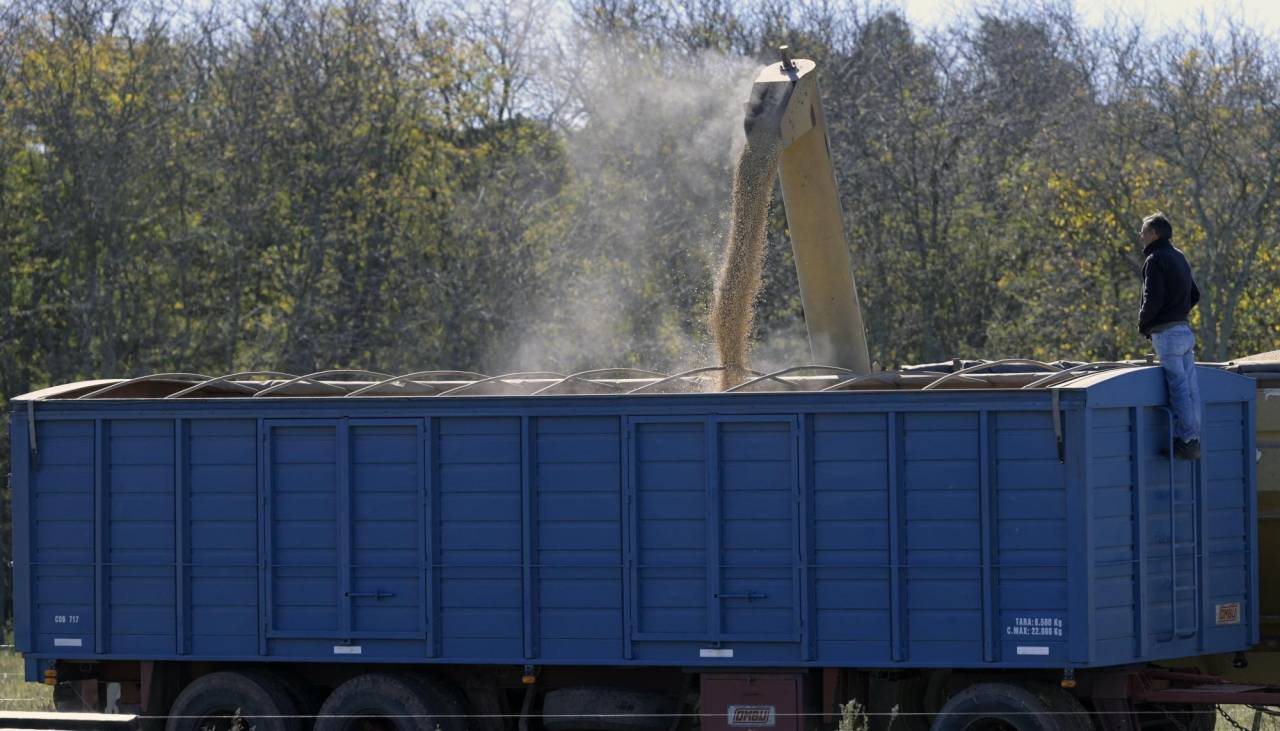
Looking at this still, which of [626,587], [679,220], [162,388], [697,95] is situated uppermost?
[697,95]

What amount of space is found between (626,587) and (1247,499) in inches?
148

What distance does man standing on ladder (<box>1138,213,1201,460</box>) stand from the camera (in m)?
10.2

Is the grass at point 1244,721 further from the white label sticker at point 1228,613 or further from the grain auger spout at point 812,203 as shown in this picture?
the grain auger spout at point 812,203

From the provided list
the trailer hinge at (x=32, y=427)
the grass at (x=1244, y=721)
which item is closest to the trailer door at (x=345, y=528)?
the trailer hinge at (x=32, y=427)

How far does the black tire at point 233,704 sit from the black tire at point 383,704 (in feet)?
0.91

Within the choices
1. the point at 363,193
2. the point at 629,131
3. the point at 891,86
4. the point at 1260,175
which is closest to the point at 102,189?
the point at 363,193

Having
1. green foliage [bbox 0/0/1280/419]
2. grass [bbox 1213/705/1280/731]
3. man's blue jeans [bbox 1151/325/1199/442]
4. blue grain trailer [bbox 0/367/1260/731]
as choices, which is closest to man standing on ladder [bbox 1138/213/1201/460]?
man's blue jeans [bbox 1151/325/1199/442]

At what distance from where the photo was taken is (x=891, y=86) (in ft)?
90.7

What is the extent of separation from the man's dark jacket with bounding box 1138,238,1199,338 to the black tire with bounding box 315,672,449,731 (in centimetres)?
476

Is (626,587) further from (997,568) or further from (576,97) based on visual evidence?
(576,97)

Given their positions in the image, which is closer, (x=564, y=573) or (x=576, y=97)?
(x=564, y=573)

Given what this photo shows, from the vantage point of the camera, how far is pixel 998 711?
385 inches

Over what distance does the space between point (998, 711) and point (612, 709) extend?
2313mm

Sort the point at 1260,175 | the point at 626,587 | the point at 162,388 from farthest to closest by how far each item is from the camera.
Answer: the point at 1260,175 < the point at 162,388 < the point at 626,587
